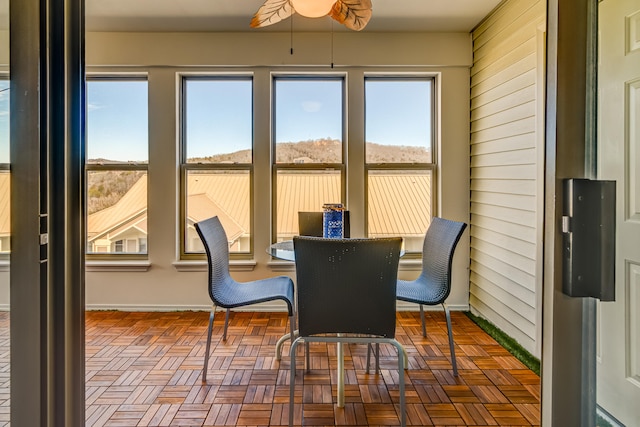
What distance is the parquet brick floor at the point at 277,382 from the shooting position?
1.83 meters

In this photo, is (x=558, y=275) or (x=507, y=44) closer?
(x=558, y=275)

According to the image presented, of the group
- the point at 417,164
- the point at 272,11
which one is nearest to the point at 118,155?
the point at 272,11

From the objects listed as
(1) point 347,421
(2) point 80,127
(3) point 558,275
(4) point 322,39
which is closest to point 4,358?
(2) point 80,127

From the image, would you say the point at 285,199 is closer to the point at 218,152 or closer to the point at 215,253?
the point at 218,152

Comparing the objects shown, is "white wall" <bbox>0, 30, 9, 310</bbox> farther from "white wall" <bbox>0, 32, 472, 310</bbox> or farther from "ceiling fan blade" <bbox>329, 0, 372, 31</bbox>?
"white wall" <bbox>0, 32, 472, 310</bbox>

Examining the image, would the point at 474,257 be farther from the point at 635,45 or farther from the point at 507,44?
the point at 635,45

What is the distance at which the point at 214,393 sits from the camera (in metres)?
2.05

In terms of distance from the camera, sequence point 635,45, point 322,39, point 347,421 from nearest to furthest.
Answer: point 635,45 < point 347,421 < point 322,39

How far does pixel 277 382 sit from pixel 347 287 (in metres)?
0.91

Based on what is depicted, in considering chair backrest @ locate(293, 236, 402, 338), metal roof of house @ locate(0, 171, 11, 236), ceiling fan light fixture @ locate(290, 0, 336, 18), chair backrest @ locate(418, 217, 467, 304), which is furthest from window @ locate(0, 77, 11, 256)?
chair backrest @ locate(418, 217, 467, 304)

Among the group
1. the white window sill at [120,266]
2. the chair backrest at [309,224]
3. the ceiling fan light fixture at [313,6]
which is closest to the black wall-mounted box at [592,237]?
the ceiling fan light fixture at [313,6]

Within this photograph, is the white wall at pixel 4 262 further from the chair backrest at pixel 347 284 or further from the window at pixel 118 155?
the window at pixel 118 155

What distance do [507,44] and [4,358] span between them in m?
3.18

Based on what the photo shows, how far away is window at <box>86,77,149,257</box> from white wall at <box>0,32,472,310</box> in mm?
135
